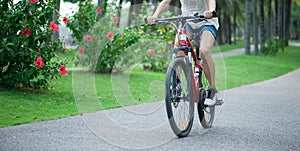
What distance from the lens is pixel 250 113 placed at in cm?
851

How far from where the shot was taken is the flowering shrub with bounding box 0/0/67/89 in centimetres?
912

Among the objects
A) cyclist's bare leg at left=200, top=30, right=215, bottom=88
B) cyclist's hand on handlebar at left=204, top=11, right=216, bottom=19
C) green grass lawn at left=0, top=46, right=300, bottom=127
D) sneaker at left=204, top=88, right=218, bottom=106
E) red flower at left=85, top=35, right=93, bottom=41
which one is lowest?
green grass lawn at left=0, top=46, right=300, bottom=127

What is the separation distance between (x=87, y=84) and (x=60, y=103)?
1147 mm

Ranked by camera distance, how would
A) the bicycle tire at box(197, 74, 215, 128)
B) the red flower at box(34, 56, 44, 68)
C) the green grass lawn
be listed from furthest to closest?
the red flower at box(34, 56, 44, 68)
the green grass lawn
the bicycle tire at box(197, 74, 215, 128)

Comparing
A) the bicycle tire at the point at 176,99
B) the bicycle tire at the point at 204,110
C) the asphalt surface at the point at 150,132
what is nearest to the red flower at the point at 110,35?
the asphalt surface at the point at 150,132

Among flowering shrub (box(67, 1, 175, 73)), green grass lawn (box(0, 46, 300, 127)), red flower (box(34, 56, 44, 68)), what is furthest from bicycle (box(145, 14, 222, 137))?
flowering shrub (box(67, 1, 175, 73))

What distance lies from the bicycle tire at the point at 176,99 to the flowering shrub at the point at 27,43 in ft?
11.9

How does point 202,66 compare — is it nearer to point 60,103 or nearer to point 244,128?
point 244,128

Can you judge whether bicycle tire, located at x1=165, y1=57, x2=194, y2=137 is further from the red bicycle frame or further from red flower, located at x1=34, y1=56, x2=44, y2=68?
red flower, located at x1=34, y1=56, x2=44, y2=68

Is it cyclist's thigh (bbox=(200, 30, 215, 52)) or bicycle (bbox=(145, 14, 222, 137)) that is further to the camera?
cyclist's thigh (bbox=(200, 30, 215, 52))

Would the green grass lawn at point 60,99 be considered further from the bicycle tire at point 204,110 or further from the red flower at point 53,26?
the red flower at point 53,26

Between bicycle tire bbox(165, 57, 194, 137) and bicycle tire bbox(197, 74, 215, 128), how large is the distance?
518 mm

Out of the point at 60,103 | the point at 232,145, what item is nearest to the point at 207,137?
the point at 232,145

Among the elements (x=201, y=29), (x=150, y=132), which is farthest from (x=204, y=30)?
(x=150, y=132)
